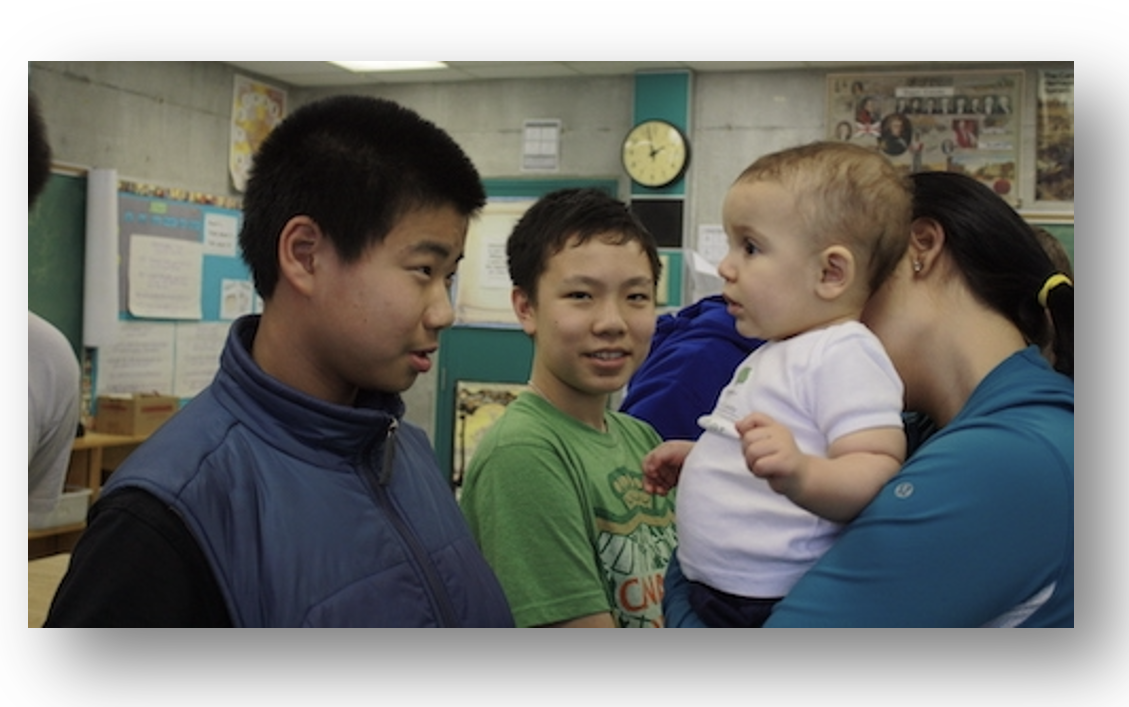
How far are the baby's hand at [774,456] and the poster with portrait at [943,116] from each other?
22.5 inches

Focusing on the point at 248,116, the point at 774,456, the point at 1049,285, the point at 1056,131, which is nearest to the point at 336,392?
the point at 774,456

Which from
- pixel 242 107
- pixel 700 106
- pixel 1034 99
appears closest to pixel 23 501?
pixel 242 107

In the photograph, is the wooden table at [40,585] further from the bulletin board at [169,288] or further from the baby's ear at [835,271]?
the baby's ear at [835,271]

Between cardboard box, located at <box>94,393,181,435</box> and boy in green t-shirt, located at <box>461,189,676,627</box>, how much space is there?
0.51 m

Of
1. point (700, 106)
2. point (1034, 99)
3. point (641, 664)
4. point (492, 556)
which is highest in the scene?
point (700, 106)

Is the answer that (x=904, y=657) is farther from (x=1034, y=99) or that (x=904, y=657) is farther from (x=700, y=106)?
(x=700, y=106)

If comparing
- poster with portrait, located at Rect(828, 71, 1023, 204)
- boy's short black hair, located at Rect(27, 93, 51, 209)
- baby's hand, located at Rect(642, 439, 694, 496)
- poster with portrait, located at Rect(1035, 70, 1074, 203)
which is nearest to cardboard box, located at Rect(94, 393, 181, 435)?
boy's short black hair, located at Rect(27, 93, 51, 209)

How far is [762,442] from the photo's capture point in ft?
3.72

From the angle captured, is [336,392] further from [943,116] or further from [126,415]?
[943,116]

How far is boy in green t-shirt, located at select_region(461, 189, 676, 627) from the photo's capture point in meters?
1.44

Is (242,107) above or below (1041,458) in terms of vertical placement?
above

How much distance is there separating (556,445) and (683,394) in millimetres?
355

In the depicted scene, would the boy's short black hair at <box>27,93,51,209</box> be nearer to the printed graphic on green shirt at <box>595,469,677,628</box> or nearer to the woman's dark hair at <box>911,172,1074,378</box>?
the printed graphic on green shirt at <box>595,469,677,628</box>

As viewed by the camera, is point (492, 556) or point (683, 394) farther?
point (683, 394)
